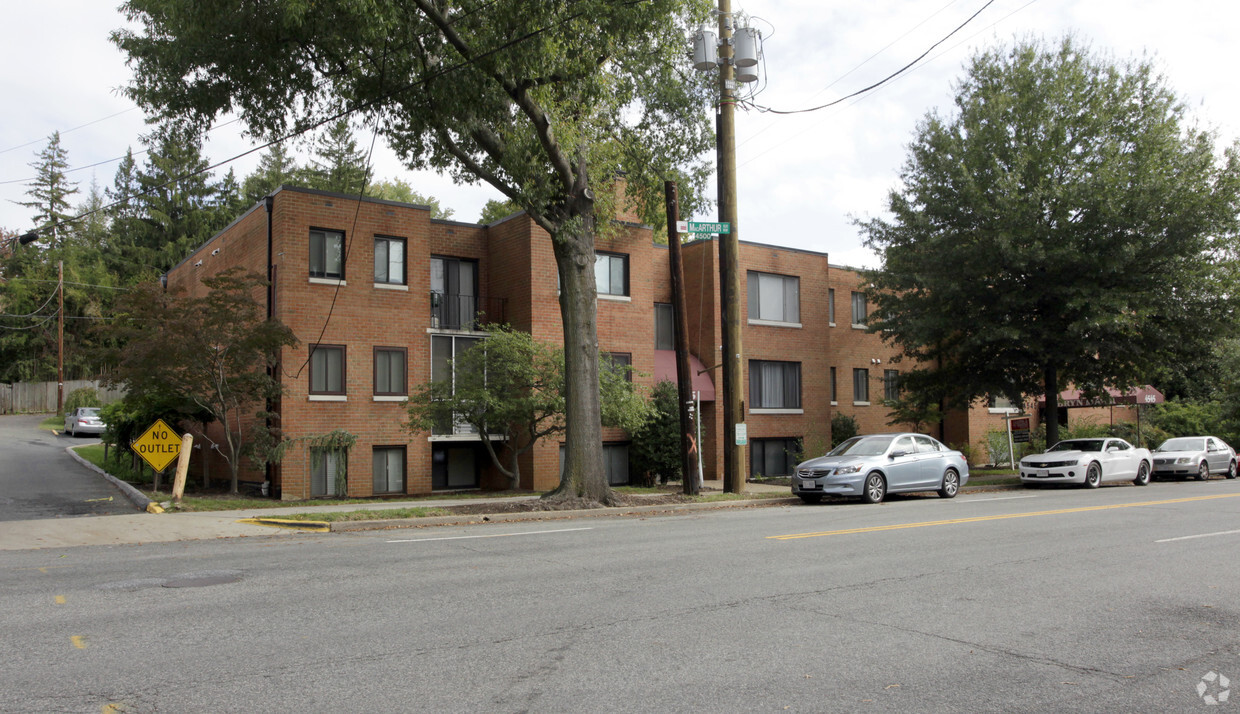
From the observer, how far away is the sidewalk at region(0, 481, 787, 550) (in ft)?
41.0

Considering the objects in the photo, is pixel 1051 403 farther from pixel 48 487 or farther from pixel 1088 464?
pixel 48 487

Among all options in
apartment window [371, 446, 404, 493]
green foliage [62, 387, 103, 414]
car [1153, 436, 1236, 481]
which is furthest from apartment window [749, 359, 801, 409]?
green foliage [62, 387, 103, 414]

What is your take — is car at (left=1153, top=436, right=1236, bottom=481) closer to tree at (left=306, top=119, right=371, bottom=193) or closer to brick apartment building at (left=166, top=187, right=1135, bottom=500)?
brick apartment building at (left=166, top=187, right=1135, bottom=500)

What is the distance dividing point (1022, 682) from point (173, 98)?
644 inches

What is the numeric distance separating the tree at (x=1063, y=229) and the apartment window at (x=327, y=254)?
16.0 meters

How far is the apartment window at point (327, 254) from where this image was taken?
862 inches

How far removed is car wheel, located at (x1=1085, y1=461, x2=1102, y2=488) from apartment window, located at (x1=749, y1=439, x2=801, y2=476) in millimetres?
8578

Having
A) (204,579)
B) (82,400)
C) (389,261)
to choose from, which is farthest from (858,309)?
(82,400)

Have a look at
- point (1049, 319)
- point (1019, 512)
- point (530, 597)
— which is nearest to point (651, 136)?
point (1019, 512)

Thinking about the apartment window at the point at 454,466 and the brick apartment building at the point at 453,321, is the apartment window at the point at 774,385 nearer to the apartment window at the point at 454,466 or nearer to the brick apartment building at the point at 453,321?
the brick apartment building at the point at 453,321

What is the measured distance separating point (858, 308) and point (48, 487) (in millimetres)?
25465

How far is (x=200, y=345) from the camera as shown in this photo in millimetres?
18016

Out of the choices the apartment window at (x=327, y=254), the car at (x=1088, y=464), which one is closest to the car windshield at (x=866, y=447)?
the car at (x=1088, y=464)

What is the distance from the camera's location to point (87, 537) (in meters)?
12.7
